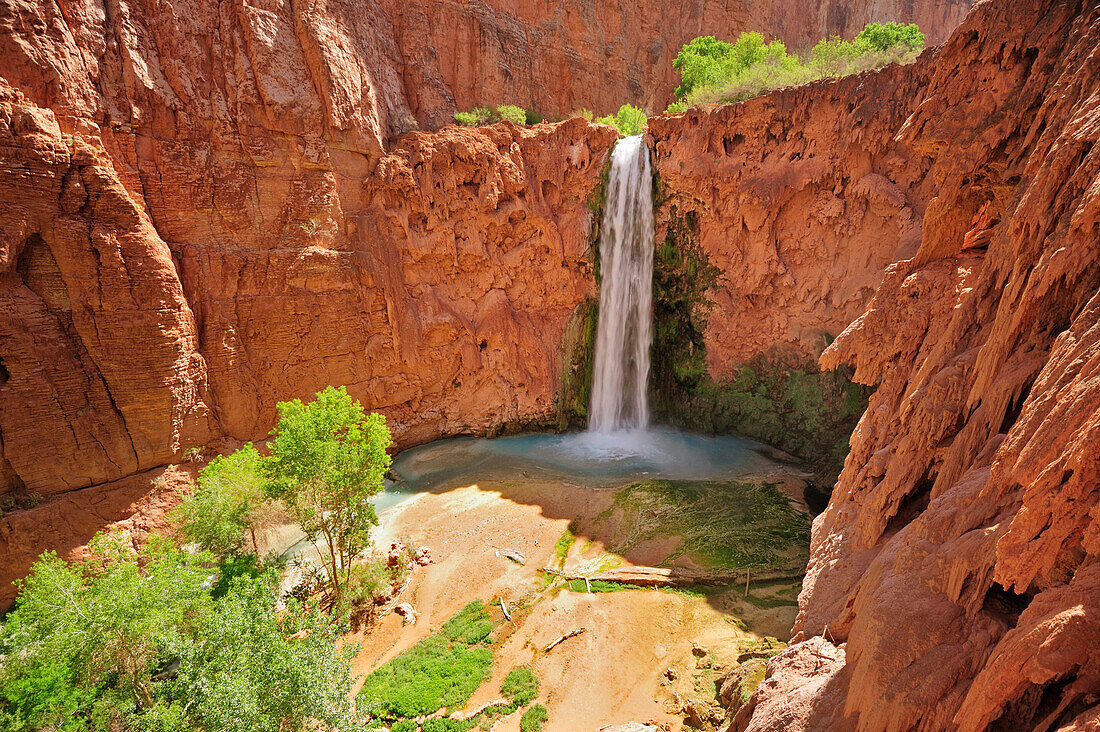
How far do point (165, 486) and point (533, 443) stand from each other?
1371 cm

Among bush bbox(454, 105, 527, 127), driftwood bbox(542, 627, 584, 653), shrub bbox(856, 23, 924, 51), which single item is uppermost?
shrub bbox(856, 23, 924, 51)

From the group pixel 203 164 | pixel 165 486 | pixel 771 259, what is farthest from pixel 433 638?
pixel 771 259

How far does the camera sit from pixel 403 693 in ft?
33.5

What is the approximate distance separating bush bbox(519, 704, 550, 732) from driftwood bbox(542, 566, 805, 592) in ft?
11.8

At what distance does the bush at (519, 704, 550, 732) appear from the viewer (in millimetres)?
9212

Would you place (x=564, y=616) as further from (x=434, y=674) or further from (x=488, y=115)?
(x=488, y=115)

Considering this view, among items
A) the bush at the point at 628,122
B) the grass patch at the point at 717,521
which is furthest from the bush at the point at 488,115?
the grass patch at the point at 717,521

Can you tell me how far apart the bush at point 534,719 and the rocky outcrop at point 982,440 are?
4.35m

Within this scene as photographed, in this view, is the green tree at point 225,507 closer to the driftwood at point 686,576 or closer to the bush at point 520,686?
the bush at point 520,686

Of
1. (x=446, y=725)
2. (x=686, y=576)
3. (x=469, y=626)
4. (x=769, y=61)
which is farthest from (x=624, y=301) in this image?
(x=446, y=725)

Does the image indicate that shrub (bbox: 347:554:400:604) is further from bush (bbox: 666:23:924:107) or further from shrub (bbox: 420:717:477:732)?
bush (bbox: 666:23:924:107)

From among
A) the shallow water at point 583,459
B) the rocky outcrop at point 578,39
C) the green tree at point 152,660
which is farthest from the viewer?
the rocky outcrop at point 578,39

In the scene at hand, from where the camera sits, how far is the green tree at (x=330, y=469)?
11.7 metres

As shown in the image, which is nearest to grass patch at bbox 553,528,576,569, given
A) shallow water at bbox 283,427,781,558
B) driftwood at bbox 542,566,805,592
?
driftwood at bbox 542,566,805,592
